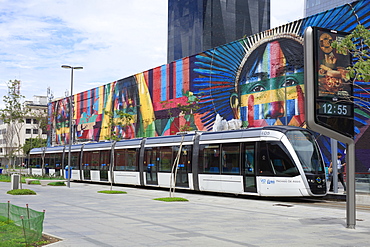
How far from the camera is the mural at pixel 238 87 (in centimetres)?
3300

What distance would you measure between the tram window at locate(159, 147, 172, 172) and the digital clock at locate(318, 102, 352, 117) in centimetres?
1595

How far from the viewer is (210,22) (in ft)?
319

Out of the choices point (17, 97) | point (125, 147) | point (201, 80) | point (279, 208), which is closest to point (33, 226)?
point (279, 208)

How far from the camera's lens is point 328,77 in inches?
523

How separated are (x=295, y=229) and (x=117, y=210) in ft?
22.7

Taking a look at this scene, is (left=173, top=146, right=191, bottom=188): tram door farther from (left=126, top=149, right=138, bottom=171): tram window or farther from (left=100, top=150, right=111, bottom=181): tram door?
(left=100, top=150, right=111, bottom=181): tram door

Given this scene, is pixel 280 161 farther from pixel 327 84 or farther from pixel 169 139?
pixel 169 139

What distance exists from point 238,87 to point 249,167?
19.0m

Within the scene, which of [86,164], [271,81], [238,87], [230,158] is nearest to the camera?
[230,158]

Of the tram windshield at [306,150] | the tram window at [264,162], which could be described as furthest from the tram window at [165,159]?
the tram windshield at [306,150]

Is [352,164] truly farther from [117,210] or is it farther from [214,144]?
[214,144]

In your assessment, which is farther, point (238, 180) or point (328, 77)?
point (238, 180)

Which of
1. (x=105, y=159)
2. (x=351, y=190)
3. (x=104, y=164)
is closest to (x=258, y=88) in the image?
(x=105, y=159)

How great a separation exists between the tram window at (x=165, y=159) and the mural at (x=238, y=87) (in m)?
3.57
